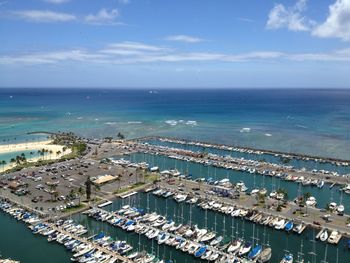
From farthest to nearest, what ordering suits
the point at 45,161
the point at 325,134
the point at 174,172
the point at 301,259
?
the point at 325,134 → the point at 45,161 → the point at 174,172 → the point at 301,259

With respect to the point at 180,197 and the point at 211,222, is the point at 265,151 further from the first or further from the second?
the point at 211,222

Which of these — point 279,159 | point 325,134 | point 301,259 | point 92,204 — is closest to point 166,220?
point 92,204

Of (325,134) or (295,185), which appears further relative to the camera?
(325,134)

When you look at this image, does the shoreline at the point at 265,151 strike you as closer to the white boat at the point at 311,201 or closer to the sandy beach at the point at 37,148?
the sandy beach at the point at 37,148

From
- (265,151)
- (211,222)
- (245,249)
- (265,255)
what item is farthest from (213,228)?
(265,151)

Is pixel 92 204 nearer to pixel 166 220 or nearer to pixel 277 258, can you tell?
pixel 166 220

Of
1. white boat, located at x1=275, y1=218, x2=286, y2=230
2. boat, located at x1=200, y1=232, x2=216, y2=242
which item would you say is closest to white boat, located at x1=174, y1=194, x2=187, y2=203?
boat, located at x1=200, y1=232, x2=216, y2=242
